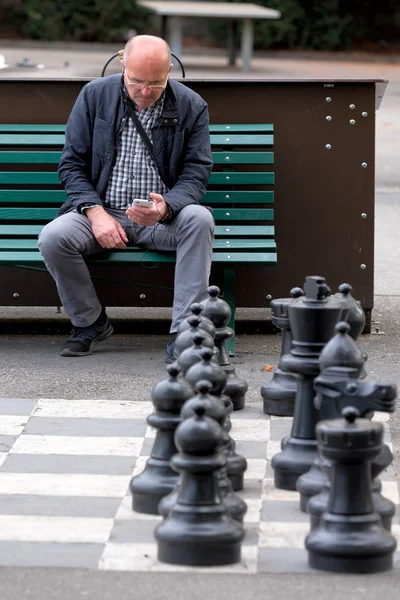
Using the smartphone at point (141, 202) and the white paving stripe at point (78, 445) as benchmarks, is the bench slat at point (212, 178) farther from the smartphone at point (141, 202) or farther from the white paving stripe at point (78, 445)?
the white paving stripe at point (78, 445)

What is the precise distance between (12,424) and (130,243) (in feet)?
4.98

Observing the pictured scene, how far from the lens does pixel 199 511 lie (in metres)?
3.37

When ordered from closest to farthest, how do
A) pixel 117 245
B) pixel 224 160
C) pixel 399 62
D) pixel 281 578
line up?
pixel 281 578 < pixel 117 245 < pixel 224 160 < pixel 399 62

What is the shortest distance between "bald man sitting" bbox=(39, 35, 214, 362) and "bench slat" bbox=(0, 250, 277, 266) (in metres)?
0.05

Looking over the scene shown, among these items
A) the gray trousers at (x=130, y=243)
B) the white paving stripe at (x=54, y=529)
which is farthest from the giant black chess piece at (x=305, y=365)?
the gray trousers at (x=130, y=243)

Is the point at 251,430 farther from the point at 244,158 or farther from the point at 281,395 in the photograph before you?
the point at 244,158

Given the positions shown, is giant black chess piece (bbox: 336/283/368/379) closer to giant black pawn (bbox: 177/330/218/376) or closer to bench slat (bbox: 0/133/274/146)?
giant black pawn (bbox: 177/330/218/376)

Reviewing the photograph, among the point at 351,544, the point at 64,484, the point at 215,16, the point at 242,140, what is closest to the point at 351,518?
the point at 351,544

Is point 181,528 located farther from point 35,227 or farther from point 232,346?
point 35,227

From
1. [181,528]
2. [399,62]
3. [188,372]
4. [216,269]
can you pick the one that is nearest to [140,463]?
[188,372]

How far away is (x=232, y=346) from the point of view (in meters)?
6.19

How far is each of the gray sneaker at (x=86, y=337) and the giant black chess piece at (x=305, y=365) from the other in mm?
2192

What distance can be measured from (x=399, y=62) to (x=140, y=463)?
2918cm

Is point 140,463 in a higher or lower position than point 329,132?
lower
